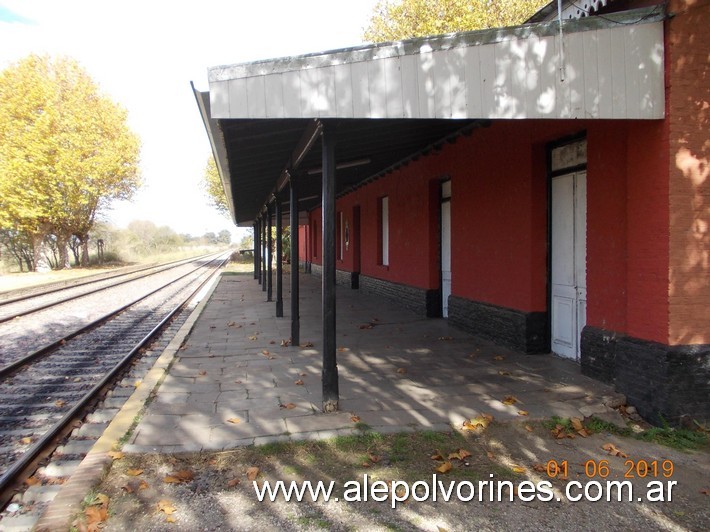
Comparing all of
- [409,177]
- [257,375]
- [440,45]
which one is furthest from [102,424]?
[409,177]

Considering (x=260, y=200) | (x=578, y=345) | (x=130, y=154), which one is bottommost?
(x=578, y=345)

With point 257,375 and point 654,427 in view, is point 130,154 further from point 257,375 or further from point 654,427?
point 654,427

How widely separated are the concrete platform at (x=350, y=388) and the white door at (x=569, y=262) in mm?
368

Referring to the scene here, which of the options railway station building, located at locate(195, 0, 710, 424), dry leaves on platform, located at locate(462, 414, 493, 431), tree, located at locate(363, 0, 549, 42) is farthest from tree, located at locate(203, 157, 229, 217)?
dry leaves on platform, located at locate(462, 414, 493, 431)

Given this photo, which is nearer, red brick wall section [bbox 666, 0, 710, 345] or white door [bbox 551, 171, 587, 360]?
red brick wall section [bbox 666, 0, 710, 345]

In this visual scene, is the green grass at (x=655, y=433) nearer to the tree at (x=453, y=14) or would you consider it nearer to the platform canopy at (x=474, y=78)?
the platform canopy at (x=474, y=78)

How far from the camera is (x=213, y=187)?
1681 inches

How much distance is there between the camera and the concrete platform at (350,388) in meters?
4.35

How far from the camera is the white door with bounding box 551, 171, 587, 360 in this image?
6.02 m

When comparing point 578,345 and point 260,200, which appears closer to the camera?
point 578,345

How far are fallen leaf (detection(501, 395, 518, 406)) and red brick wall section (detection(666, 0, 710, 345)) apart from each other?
1.43 meters

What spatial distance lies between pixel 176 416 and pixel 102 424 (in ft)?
2.91

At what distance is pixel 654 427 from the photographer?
174 inches

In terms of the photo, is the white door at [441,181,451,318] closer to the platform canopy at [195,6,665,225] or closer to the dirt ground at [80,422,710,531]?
the platform canopy at [195,6,665,225]
